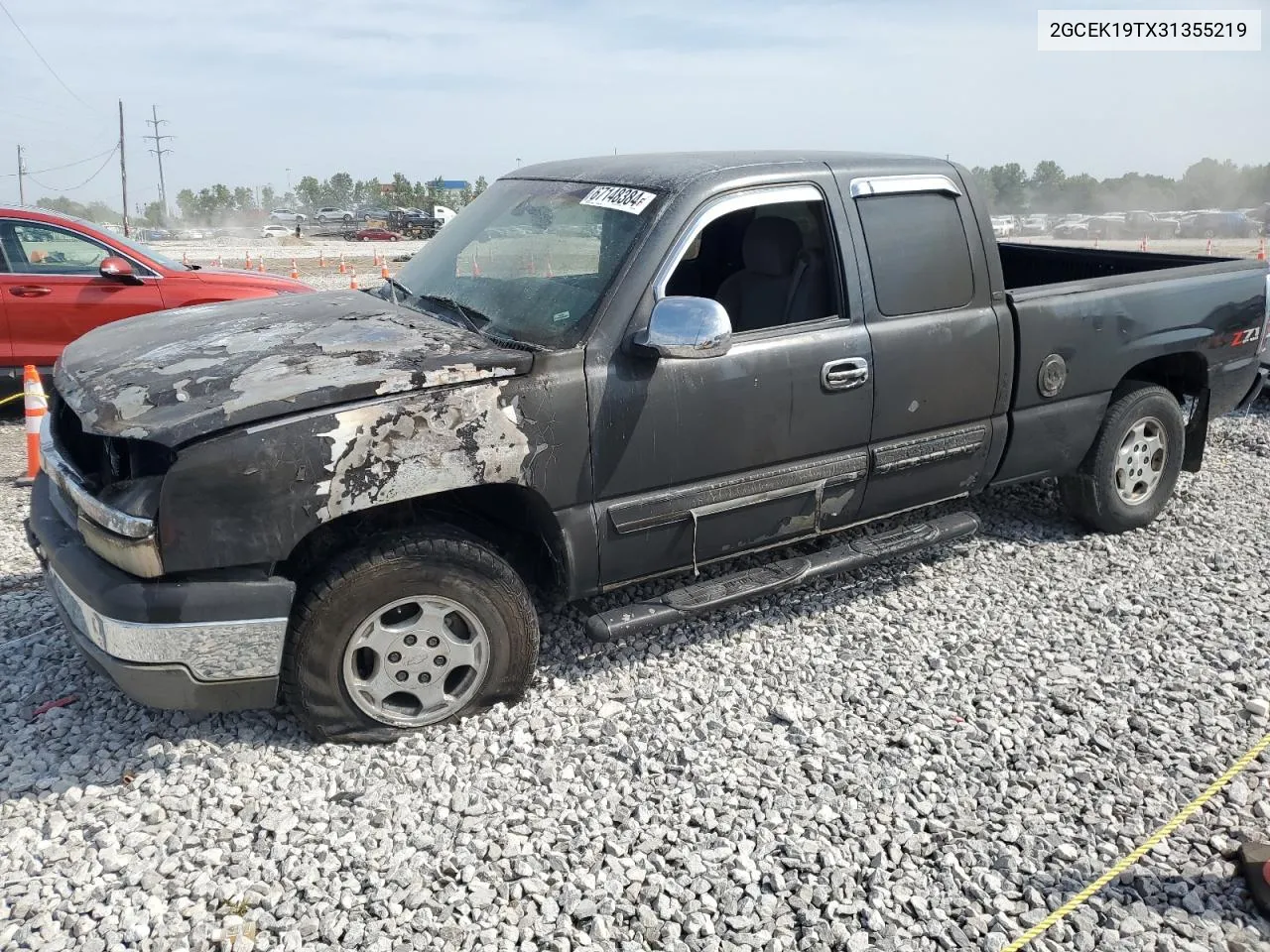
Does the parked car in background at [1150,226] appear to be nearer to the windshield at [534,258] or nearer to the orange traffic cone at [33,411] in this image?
the windshield at [534,258]


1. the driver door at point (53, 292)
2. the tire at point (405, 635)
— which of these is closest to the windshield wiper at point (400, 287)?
the tire at point (405, 635)

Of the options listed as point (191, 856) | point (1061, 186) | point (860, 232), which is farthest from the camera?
point (1061, 186)

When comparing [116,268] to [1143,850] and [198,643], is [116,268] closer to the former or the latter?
[198,643]

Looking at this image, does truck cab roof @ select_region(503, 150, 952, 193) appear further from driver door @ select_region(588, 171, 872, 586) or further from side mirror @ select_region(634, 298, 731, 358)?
side mirror @ select_region(634, 298, 731, 358)

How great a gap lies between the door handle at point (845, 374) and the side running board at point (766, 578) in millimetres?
750

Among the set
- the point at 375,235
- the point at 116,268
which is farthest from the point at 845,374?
the point at 375,235

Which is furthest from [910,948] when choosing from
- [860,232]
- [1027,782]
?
[860,232]

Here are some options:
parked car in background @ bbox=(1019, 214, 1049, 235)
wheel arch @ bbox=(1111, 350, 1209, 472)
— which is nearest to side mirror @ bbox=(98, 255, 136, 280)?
wheel arch @ bbox=(1111, 350, 1209, 472)

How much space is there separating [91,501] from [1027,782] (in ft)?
10.3

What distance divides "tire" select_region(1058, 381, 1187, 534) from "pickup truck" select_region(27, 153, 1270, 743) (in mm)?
234

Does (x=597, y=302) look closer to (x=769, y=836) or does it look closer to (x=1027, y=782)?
(x=769, y=836)

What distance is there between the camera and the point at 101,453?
3.52 metres

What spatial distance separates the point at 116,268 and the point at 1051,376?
721 centimetres

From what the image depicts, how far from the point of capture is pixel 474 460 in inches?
128
